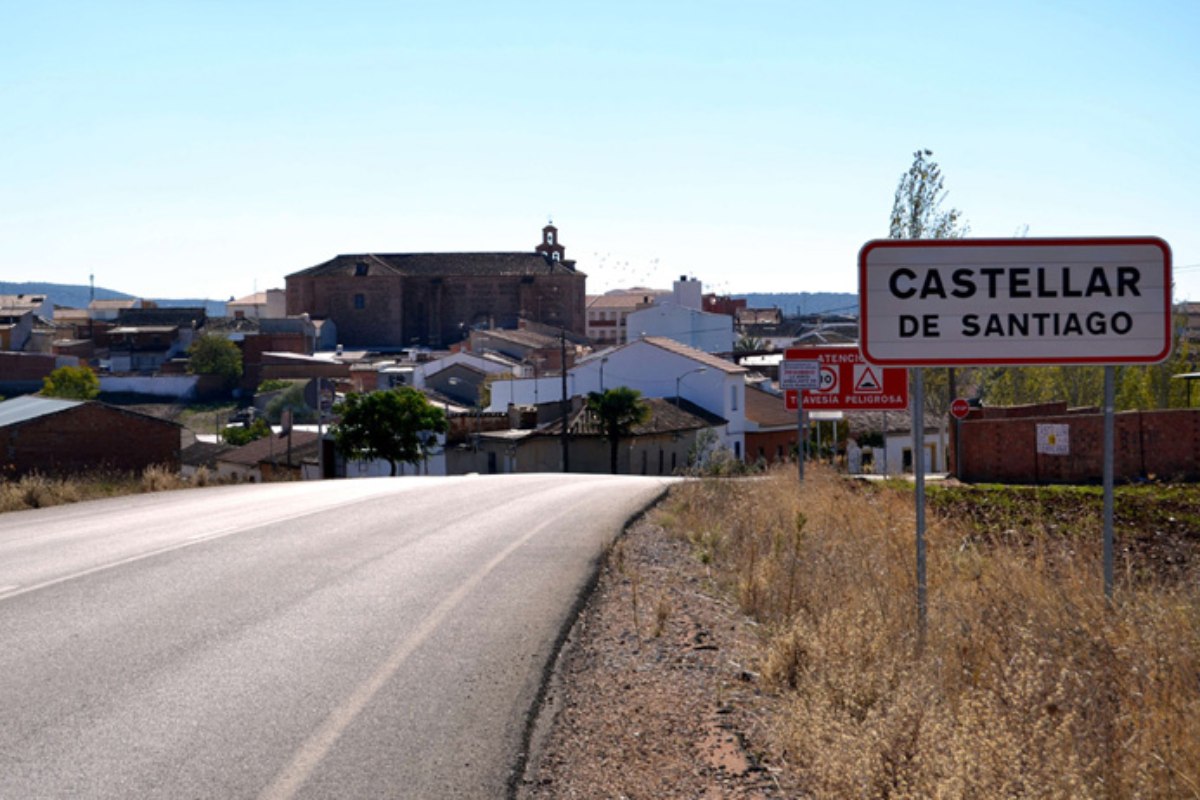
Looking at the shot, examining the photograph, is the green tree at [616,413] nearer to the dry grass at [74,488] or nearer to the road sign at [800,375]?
the dry grass at [74,488]

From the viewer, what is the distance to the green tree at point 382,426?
168ft

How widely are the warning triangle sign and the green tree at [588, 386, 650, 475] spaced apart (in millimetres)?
32907

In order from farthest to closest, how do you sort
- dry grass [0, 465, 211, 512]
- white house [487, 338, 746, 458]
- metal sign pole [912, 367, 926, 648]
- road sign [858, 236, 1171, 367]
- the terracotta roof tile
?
the terracotta roof tile
white house [487, 338, 746, 458]
dry grass [0, 465, 211, 512]
road sign [858, 236, 1171, 367]
metal sign pole [912, 367, 926, 648]

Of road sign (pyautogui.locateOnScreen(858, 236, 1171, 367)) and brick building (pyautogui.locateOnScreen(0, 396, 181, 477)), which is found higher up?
road sign (pyautogui.locateOnScreen(858, 236, 1171, 367))

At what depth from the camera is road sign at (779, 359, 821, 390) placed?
64.8 feet

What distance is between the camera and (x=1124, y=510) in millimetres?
22359

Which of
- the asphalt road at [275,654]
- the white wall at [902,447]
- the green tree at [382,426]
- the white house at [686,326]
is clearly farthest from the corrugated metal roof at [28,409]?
the white house at [686,326]

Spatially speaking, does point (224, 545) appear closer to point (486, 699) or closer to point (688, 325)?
point (486, 699)

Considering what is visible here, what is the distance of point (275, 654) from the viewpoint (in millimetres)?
8336

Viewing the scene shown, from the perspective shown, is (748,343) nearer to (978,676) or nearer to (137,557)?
(137,557)

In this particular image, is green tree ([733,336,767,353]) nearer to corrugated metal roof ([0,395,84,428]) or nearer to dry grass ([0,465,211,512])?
corrugated metal roof ([0,395,84,428])

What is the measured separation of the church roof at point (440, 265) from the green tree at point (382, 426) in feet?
274

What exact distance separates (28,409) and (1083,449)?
3231 centimetres


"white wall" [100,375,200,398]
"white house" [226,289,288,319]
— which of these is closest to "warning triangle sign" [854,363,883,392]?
"white wall" [100,375,200,398]
